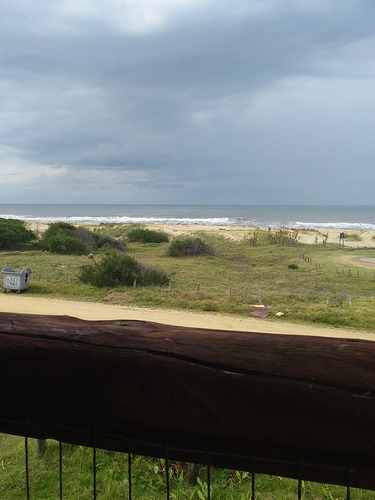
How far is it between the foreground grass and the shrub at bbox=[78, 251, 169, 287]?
16942 millimetres

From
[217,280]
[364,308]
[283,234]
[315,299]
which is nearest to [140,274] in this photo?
[217,280]

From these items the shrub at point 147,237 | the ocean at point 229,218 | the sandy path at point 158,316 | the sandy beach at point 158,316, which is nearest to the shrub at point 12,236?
the shrub at point 147,237

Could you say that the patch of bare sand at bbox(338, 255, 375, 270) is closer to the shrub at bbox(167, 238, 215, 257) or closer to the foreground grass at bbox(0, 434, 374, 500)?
the shrub at bbox(167, 238, 215, 257)

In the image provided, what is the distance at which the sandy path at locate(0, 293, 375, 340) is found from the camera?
14.4 metres

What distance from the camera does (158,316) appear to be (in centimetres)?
1595

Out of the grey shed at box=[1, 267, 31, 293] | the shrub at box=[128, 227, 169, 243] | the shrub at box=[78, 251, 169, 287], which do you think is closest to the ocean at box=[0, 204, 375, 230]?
the shrub at box=[128, 227, 169, 243]

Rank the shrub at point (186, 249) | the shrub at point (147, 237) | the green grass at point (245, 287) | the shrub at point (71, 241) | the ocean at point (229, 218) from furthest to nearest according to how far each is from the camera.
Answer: the ocean at point (229, 218) → the shrub at point (147, 237) → the shrub at point (71, 241) → the shrub at point (186, 249) → the green grass at point (245, 287)

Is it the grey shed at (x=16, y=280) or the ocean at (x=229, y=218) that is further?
the ocean at (x=229, y=218)

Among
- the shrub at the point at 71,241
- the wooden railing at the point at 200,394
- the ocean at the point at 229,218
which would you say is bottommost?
the shrub at the point at 71,241

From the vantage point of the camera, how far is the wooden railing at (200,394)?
42.0 inches

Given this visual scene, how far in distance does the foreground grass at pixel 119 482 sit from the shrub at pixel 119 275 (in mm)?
16942

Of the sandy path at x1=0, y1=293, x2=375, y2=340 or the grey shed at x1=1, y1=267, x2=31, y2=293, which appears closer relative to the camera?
the sandy path at x1=0, y1=293, x2=375, y2=340

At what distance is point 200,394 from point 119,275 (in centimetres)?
2171

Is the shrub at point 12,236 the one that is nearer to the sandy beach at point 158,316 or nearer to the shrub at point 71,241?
the shrub at point 71,241
